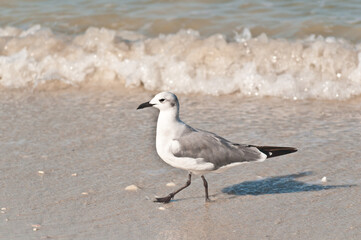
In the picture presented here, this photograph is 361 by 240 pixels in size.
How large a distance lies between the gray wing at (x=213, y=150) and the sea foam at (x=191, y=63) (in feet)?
9.43

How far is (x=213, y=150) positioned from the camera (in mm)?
4906

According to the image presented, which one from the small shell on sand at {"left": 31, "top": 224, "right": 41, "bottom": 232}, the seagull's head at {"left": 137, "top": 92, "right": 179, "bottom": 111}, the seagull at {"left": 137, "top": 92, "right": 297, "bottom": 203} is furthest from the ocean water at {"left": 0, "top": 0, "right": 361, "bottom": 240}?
the seagull's head at {"left": 137, "top": 92, "right": 179, "bottom": 111}

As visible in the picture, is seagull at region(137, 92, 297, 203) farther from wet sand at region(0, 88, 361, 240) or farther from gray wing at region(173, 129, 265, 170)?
wet sand at region(0, 88, 361, 240)

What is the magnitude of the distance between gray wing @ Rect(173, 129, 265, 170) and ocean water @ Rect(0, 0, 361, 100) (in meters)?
2.87

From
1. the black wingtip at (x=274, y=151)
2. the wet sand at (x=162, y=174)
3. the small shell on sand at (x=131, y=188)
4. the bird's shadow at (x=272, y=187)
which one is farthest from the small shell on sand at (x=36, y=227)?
the black wingtip at (x=274, y=151)

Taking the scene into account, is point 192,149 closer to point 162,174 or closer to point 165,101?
point 165,101

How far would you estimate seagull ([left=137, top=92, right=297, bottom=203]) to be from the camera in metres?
4.82

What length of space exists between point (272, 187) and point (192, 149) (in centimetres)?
76

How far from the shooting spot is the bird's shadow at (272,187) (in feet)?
16.6

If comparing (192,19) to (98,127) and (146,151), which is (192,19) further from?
(146,151)

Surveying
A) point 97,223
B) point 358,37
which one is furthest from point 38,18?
point 97,223

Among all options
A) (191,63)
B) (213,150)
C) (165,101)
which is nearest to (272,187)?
(213,150)

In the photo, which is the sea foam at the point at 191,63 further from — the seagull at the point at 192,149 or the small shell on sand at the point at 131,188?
the small shell on sand at the point at 131,188

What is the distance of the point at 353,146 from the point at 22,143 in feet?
9.86
